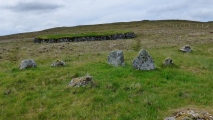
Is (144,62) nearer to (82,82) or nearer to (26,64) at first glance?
(82,82)

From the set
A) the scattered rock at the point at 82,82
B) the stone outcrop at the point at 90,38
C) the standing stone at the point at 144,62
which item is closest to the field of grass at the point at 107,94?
the scattered rock at the point at 82,82

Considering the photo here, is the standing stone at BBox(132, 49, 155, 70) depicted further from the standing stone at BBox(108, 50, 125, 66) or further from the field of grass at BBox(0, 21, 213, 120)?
the standing stone at BBox(108, 50, 125, 66)

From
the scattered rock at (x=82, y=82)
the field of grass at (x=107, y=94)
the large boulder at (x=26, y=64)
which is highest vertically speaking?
the large boulder at (x=26, y=64)

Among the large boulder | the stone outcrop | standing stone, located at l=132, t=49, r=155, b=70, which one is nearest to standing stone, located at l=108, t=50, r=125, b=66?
standing stone, located at l=132, t=49, r=155, b=70

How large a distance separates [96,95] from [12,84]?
6.62 m

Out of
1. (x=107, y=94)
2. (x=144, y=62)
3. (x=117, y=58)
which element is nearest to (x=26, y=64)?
(x=117, y=58)

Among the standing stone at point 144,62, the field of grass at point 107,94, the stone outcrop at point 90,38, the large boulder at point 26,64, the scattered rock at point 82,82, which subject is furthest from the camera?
the stone outcrop at point 90,38

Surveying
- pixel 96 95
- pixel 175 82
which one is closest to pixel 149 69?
pixel 175 82

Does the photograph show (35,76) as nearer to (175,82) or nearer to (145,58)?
(145,58)

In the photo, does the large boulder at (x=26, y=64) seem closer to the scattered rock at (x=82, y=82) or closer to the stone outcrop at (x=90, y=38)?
the scattered rock at (x=82, y=82)

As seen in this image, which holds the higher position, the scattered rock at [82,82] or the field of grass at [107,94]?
the scattered rock at [82,82]

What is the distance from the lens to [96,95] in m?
15.3

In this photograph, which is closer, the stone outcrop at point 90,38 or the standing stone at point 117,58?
the standing stone at point 117,58

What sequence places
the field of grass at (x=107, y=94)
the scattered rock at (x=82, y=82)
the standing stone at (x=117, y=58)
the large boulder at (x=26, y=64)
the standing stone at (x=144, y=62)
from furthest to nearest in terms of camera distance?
the large boulder at (x=26, y=64), the standing stone at (x=117, y=58), the standing stone at (x=144, y=62), the scattered rock at (x=82, y=82), the field of grass at (x=107, y=94)
